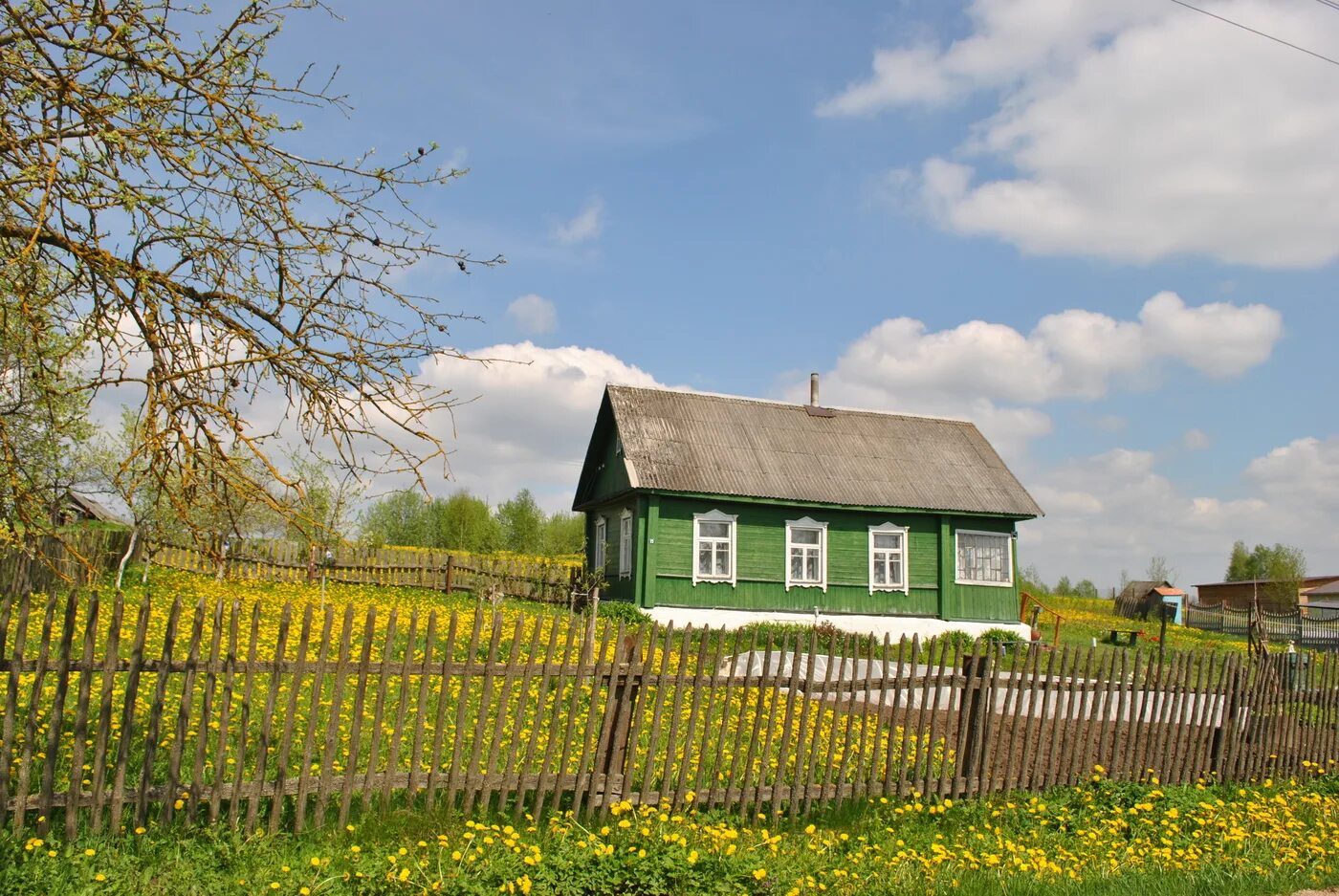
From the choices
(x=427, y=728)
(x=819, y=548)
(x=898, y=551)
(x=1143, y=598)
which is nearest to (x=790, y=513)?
(x=819, y=548)

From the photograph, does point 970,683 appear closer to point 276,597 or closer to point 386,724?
point 386,724

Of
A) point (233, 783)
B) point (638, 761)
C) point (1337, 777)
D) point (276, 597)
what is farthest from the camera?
point (276, 597)

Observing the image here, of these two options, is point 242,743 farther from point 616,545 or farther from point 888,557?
point 888,557

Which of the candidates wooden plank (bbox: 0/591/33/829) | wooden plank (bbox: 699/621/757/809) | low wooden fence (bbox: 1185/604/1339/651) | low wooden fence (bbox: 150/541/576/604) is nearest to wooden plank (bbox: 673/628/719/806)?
wooden plank (bbox: 699/621/757/809)

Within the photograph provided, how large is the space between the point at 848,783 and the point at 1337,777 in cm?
722

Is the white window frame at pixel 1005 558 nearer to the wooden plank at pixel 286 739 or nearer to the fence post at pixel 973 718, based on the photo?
the fence post at pixel 973 718

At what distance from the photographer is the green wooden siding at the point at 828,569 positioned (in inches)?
907

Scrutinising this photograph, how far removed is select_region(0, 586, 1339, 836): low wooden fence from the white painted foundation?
1124 cm

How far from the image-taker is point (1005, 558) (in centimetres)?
2606

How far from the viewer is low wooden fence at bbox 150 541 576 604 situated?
81.5 feet

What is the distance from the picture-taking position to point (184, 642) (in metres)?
12.1

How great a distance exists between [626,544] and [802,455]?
5.20m

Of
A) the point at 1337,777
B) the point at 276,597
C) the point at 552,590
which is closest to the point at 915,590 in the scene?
the point at 552,590

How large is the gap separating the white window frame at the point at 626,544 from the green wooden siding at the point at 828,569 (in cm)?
152
